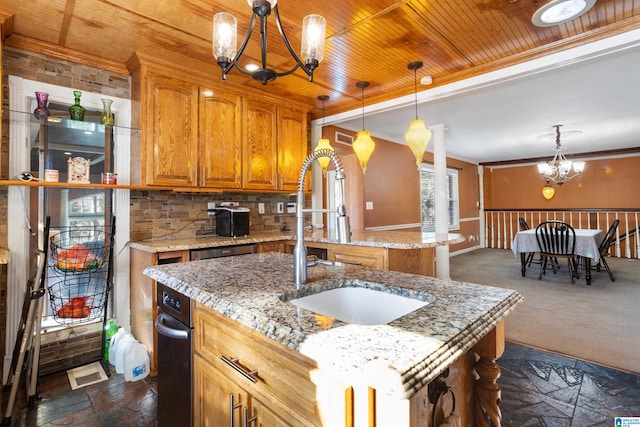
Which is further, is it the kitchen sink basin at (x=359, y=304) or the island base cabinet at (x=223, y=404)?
the kitchen sink basin at (x=359, y=304)

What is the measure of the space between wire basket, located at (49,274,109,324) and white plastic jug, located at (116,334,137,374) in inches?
10.3

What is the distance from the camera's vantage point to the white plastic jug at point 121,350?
2.25 metres

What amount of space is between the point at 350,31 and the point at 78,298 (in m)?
2.74

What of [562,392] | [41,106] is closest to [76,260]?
[41,106]

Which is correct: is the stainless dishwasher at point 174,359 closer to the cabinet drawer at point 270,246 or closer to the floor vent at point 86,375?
the floor vent at point 86,375

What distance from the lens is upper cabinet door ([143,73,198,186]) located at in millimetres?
2596

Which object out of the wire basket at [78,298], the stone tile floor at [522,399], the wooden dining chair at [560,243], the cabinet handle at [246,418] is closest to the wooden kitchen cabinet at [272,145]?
the wire basket at [78,298]

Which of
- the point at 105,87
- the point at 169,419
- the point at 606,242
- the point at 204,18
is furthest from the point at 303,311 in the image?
the point at 606,242

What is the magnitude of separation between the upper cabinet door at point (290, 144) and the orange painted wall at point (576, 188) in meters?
6.92

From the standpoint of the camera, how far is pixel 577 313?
3338 mm

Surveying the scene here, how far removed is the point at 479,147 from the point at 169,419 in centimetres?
679

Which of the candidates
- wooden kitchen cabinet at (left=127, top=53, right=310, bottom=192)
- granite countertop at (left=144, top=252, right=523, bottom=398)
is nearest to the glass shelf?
wooden kitchen cabinet at (left=127, top=53, right=310, bottom=192)

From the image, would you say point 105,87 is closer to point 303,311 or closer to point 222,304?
point 222,304

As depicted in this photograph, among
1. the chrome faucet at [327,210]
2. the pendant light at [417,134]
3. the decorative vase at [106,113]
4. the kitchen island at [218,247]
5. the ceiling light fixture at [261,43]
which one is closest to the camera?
the chrome faucet at [327,210]
